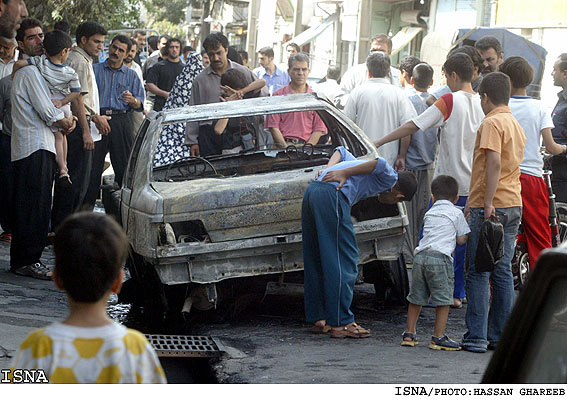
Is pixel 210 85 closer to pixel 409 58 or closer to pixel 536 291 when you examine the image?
pixel 409 58

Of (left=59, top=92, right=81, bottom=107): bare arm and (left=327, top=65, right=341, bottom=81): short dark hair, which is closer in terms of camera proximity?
(left=59, top=92, right=81, bottom=107): bare arm

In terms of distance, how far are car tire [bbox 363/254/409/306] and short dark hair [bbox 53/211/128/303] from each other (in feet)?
14.2

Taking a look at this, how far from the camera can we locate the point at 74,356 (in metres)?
2.47

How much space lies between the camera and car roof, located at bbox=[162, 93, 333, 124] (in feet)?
22.3

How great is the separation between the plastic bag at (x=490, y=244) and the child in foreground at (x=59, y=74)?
388 cm

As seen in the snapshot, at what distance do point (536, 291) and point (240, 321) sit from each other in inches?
192

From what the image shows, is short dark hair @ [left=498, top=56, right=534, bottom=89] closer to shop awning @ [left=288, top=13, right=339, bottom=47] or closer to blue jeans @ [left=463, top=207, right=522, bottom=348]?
blue jeans @ [left=463, top=207, right=522, bottom=348]

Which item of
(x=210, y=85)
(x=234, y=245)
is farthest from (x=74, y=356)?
(x=210, y=85)

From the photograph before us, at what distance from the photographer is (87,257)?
8.31 ft

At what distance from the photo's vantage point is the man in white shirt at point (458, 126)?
22.9 feet

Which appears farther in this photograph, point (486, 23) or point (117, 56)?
point (486, 23)

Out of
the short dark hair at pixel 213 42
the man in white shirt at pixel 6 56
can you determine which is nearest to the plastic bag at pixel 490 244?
the short dark hair at pixel 213 42

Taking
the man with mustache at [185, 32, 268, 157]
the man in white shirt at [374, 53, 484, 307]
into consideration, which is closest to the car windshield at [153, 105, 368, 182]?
the man with mustache at [185, 32, 268, 157]

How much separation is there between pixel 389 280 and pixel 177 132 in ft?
10.5
